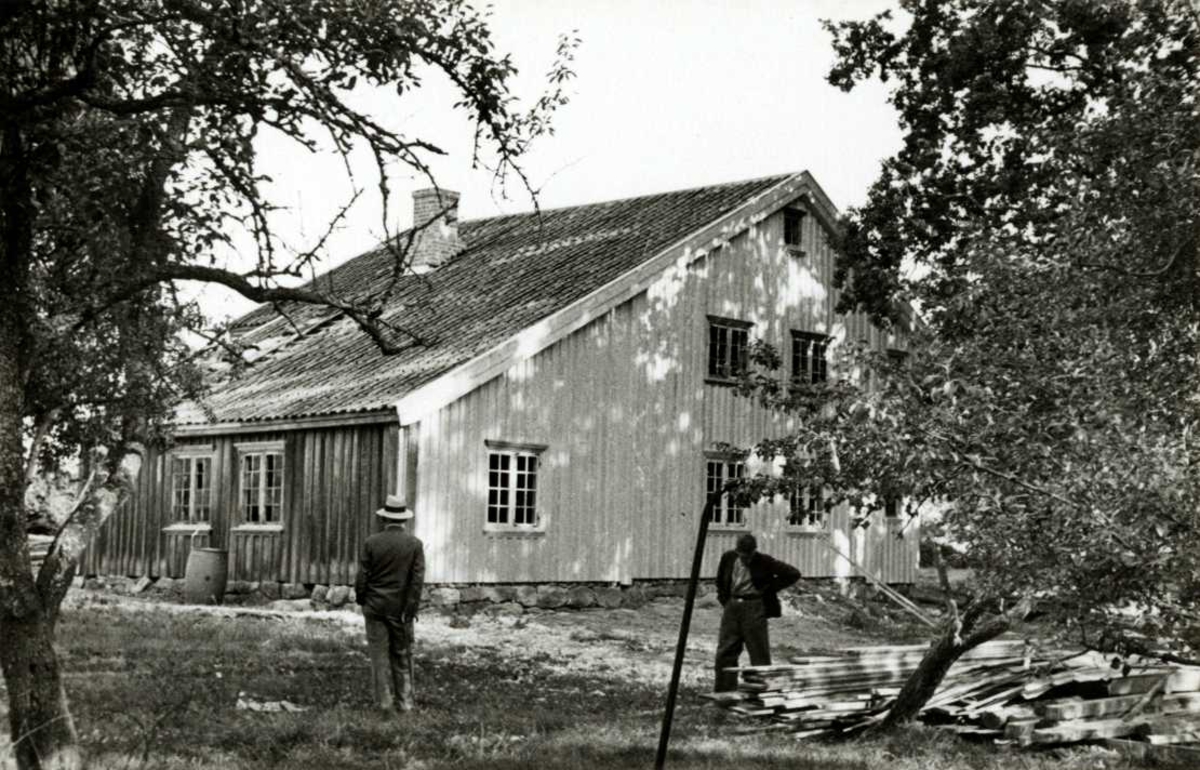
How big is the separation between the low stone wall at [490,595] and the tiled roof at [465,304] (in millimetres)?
2943

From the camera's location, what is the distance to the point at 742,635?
14.8 meters

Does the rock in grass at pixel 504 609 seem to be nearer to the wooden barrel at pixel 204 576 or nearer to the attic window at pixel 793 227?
the wooden barrel at pixel 204 576

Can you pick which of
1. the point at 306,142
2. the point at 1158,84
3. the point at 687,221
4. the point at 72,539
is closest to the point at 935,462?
the point at 1158,84

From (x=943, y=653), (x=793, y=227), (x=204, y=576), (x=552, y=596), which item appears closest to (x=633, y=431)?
(x=552, y=596)

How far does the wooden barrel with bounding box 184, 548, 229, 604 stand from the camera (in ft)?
81.2

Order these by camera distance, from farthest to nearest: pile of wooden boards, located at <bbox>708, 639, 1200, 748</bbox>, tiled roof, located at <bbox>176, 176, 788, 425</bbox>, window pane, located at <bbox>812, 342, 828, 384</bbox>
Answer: window pane, located at <bbox>812, 342, 828, 384</bbox> < tiled roof, located at <bbox>176, 176, 788, 425</bbox> < pile of wooden boards, located at <bbox>708, 639, 1200, 748</bbox>

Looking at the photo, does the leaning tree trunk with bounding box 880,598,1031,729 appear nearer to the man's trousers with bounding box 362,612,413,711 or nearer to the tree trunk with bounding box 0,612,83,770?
the man's trousers with bounding box 362,612,413,711

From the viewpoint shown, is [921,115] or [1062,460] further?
[921,115]

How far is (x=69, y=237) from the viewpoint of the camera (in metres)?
10.2

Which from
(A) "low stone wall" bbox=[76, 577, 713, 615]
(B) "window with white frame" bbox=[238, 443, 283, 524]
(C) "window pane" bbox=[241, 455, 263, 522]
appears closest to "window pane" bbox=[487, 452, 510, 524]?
(A) "low stone wall" bbox=[76, 577, 713, 615]

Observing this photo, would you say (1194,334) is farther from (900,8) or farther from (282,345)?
(282,345)

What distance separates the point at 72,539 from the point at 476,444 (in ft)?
44.2

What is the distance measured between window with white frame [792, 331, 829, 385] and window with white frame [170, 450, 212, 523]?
37.2ft

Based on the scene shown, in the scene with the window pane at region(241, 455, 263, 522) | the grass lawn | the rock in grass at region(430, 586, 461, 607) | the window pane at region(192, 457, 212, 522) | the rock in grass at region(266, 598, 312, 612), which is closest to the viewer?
the grass lawn
